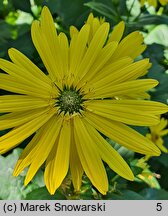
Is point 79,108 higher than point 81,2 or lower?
lower

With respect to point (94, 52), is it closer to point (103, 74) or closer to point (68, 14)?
point (103, 74)

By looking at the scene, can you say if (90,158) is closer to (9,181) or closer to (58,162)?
(58,162)

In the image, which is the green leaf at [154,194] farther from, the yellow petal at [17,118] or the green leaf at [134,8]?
the green leaf at [134,8]

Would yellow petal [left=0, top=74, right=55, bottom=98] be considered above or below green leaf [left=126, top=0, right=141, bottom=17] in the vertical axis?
below

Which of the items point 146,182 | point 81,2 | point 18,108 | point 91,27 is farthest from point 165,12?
point 18,108

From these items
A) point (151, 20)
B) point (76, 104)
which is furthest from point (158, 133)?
point (76, 104)

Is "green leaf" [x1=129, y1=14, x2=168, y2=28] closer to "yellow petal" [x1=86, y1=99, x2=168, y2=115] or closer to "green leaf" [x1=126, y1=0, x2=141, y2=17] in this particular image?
"green leaf" [x1=126, y1=0, x2=141, y2=17]

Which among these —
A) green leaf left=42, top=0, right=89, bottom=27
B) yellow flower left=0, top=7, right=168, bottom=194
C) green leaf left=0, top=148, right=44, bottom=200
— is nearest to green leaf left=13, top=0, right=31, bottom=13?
green leaf left=42, top=0, right=89, bottom=27
